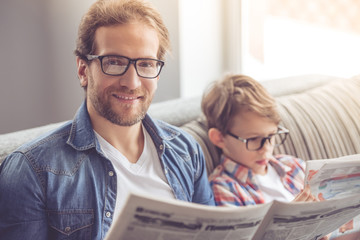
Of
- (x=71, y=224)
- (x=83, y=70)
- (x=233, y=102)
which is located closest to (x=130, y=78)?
(x=83, y=70)

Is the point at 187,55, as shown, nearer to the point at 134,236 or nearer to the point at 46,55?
the point at 46,55

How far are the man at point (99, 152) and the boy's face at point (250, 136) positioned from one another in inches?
13.2

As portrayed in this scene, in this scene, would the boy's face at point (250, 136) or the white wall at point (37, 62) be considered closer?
the boy's face at point (250, 136)

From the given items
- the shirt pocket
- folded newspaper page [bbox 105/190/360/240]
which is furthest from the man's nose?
folded newspaper page [bbox 105/190/360/240]

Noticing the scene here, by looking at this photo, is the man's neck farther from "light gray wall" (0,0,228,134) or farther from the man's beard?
"light gray wall" (0,0,228,134)

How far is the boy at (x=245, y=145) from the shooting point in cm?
157

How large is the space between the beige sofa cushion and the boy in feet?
0.55

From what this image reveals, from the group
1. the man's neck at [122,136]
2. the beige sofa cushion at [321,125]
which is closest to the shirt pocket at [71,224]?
the man's neck at [122,136]

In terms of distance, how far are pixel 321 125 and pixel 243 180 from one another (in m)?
0.53

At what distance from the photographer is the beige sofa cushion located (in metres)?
1.88

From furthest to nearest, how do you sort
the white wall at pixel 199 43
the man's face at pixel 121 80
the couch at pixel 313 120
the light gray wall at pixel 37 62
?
the white wall at pixel 199 43 → the light gray wall at pixel 37 62 → the couch at pixel 313 120 → the man's face at pixel 121 80

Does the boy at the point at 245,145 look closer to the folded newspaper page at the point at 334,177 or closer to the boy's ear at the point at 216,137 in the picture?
the boy's ear at the point at 216,137

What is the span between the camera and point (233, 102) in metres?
1.61

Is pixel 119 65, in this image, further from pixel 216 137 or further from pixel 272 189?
pixel 272 189
